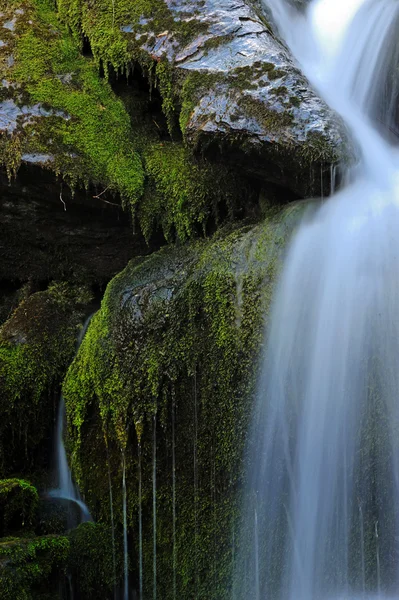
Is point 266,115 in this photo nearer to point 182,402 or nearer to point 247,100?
point 247,100

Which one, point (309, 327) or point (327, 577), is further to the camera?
point (309, 327)

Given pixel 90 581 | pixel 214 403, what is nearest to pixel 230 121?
pixel 214 403

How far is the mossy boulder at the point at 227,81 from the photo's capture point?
13.2ft

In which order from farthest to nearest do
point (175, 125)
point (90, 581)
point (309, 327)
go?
point (175, 125) < point (90, 581) < point (309, 327)

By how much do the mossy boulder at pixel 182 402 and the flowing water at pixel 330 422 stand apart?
131 millimetres

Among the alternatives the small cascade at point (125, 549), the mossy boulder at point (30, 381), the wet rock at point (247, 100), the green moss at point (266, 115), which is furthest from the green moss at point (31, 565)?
the green moss at point (266, 115)

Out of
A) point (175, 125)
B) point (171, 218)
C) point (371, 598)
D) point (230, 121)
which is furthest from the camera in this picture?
point (175, 125)

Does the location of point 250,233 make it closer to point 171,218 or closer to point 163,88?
point 171,218

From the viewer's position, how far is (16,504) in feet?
12.1

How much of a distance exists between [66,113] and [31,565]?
331cm

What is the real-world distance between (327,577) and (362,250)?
1.80 metres

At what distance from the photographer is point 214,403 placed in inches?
139

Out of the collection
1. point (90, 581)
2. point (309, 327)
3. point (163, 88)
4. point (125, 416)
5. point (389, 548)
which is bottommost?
point (90, 581)

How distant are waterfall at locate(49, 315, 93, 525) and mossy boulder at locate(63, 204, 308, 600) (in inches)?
5.0
